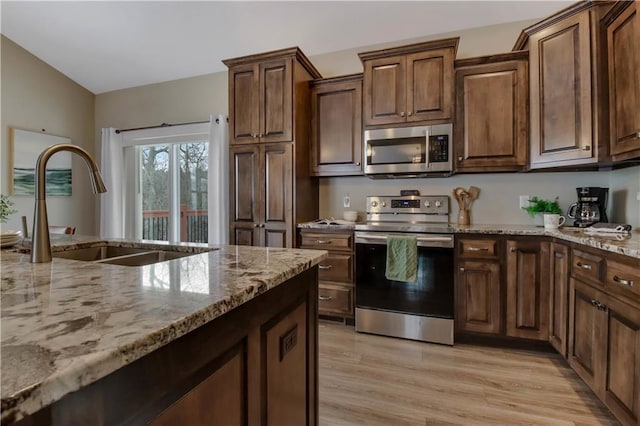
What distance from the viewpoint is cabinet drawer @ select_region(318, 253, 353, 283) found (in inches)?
109

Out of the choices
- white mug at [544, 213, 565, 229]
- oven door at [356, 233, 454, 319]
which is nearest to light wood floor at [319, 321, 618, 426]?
oven door at [356, 233, 454, 319]

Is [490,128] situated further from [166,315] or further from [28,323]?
[28,323]

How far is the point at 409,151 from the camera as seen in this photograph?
9.17 feet

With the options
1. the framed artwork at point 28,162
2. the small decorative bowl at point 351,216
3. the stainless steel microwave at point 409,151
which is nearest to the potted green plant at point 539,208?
the stainless steel microwave at point 409,151

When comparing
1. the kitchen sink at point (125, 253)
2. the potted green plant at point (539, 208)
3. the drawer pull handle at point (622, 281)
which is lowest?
the drawer pull handle at point (622, 281)

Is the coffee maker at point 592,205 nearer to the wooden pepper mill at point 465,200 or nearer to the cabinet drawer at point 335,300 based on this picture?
the wooden pepper mill at point 465,200

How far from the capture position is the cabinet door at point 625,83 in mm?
1759

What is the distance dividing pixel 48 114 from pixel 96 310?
4.87 meters

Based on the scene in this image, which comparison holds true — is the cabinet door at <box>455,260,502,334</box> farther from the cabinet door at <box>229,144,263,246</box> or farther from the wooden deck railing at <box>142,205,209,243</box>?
the wooden deck railing at <box>142,205,209,243</box>

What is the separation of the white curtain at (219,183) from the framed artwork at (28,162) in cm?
205

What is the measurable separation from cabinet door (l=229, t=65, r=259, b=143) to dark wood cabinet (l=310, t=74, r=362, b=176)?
576 mm

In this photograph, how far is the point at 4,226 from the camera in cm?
367

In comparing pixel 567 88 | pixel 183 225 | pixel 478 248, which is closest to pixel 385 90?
pixel 567 88

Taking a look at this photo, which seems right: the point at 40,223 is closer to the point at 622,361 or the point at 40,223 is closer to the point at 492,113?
the point at 622,361
